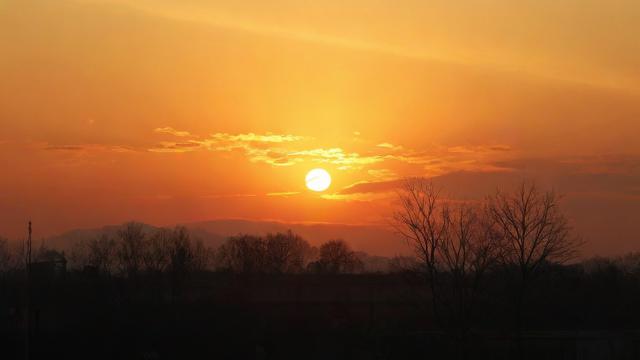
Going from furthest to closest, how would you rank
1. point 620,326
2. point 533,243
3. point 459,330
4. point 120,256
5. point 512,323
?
point 120,256
point 620,326
point 512,323
point 533,243
point 459,330

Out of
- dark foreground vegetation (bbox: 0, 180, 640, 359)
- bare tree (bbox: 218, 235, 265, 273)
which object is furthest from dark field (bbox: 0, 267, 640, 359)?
bare tree (bbox: 218, 235, 265, 273)

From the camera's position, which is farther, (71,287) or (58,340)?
(71,287)

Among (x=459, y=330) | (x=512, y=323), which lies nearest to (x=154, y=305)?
(x=512, y=323)

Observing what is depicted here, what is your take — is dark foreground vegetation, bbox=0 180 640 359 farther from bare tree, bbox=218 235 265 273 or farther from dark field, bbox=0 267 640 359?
bare tree, bbox=218 235 265 273

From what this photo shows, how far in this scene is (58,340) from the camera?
1772 inches

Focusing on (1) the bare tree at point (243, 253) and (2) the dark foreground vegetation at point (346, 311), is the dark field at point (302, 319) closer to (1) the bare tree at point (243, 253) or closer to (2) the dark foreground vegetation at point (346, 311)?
(2) the dark foreground vegetation at point (346, 311)

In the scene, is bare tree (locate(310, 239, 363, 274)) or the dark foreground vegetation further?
bare tree (locate(310, 239, 363, 274))

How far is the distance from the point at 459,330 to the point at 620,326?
2392cm

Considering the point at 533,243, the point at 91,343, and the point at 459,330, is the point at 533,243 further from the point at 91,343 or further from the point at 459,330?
the point at 91,343

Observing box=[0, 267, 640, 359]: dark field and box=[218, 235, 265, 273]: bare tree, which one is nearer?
box=[0, 267, 640, 359]: dark field

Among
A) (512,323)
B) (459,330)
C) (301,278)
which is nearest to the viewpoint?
(459,330)

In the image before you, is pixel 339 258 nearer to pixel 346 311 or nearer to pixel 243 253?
pixel 243 253

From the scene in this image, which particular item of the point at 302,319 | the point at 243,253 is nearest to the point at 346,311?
the point at 302,319

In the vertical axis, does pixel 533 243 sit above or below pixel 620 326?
above
